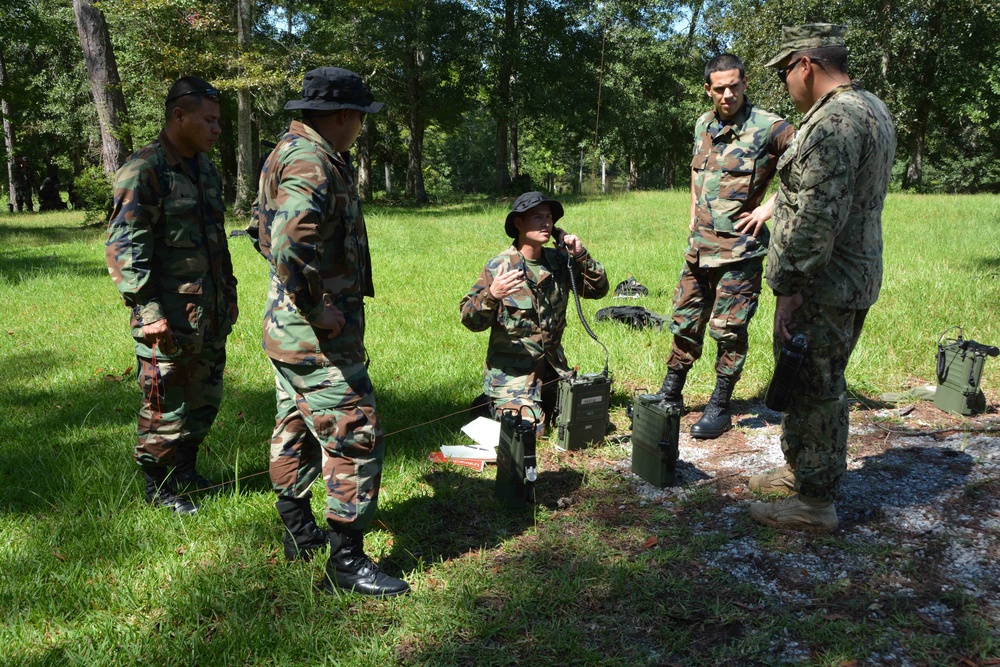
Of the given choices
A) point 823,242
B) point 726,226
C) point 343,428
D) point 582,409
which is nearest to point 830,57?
point 823,242

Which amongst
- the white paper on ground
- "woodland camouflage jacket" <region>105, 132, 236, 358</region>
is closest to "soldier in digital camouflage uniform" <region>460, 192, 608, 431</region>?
the white paper on ground

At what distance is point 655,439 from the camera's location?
419cm

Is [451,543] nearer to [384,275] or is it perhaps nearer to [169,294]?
[169,294]

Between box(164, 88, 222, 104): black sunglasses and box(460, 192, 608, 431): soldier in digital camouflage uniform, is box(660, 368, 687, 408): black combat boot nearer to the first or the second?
box(460, 192, 608, 431): soldier in digital camouflage uniform

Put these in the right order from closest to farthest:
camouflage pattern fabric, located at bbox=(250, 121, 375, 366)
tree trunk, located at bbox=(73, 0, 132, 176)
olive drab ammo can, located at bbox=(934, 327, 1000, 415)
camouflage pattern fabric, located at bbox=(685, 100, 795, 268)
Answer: camouflage pattern fabric, located at bbox=(250, 121, 375, 366), camouflage pattern fabric, located at bbox=(685, 100, 795, 268), olive drab ammo can, located at bbox=(934, 327, 1000, 415), tree trunk, located at bbox=(73, 0, 132, 176)

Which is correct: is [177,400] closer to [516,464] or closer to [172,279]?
[172,279]

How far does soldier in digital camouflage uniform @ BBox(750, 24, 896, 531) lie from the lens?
3.16 meters

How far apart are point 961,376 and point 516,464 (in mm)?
3643

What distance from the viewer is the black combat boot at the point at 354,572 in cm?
312

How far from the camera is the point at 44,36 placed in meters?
18.2

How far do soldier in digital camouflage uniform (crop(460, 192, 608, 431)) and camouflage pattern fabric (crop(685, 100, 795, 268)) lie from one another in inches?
31.0

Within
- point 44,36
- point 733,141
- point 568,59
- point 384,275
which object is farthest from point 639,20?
point 733,141

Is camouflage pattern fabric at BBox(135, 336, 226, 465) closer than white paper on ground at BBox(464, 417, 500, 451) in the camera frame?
Yes

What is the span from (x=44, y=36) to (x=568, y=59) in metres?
18.8
